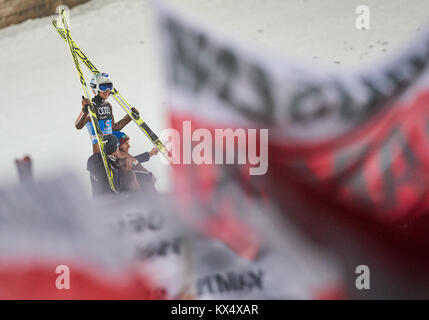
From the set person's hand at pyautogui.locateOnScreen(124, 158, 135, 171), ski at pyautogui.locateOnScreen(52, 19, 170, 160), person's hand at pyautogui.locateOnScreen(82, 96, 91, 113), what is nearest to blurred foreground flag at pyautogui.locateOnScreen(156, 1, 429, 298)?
ski at pyautogui.locateOnScreen(52, 19, 170, 160)

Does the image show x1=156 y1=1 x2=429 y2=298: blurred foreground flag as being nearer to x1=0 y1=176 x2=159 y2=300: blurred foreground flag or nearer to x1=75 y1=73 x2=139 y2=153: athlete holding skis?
x1=75 y1=73 x2=139 y2=153: athlete holding skis

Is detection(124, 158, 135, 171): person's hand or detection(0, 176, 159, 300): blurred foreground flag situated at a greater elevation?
detection(124, 158, 135, 171): person's hand

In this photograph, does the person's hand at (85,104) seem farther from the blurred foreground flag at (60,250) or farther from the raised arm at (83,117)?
the blurred foreground flag at (60,250)

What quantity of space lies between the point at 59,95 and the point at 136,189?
0.50 metres

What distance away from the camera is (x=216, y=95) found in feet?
6.64

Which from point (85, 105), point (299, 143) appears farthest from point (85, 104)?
point (299, 143)

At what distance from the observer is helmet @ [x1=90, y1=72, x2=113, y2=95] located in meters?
2.09

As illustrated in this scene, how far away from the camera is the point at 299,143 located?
204 centimetres

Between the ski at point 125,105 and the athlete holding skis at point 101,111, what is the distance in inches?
0.8

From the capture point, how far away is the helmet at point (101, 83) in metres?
2.09

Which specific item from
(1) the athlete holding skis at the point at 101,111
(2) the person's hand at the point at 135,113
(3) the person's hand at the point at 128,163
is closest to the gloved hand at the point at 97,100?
(1) the athlete holding skis at the point at 101,111

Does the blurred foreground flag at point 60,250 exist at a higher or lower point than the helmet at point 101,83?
lower

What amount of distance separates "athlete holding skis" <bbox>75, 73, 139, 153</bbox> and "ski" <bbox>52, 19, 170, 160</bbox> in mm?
19

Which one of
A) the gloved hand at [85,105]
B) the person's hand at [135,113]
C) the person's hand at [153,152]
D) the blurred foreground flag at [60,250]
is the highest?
the gloved hand at [85,105]
